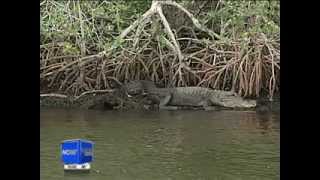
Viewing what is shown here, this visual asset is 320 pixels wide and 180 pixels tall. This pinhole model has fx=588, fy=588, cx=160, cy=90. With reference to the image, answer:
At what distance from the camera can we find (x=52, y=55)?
13.0 m

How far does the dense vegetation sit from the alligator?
→ 1.06 feet

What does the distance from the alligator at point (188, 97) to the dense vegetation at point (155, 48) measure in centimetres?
32

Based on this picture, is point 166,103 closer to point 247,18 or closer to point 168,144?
point 247,18

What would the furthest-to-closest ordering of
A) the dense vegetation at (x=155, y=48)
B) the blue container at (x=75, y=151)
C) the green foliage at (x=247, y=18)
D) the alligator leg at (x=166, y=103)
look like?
the green foliage at (x=247, y=18)
the dense vegetation at (x=155, y=48)
the alligator leg at (x=166, y=103)
the blue container at (x=75, y=151)

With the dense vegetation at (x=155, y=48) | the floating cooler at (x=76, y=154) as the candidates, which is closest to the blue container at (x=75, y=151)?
the floating cooler at (x=76, y=154)

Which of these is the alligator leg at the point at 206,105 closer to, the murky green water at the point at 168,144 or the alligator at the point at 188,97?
the alligator at the point at 188,97

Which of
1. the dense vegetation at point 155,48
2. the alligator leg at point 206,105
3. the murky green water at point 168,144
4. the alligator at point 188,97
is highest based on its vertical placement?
the dense vegetation at point 155,48

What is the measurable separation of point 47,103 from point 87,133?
444cm

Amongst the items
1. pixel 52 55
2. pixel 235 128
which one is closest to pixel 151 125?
pixel 235 128

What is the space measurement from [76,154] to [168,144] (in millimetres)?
1901

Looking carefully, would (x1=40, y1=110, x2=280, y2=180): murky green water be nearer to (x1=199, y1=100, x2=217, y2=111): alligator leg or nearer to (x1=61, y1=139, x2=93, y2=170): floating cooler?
(x1=61, y1=139, x2=93, y2=170): floating cooler

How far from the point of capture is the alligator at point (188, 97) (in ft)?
39.4

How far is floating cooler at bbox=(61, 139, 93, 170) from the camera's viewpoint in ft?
17.6
